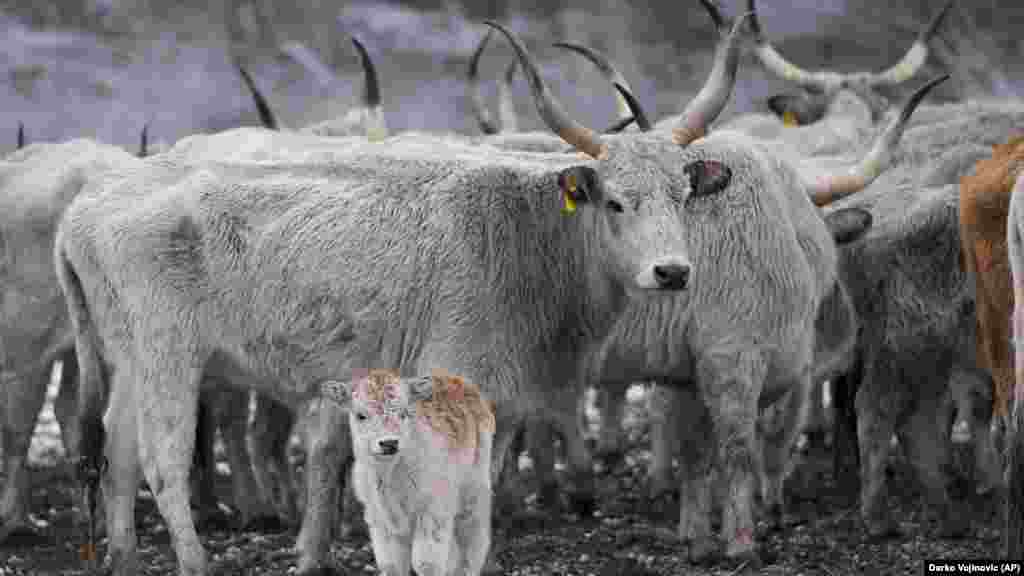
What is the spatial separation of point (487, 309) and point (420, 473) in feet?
4.96

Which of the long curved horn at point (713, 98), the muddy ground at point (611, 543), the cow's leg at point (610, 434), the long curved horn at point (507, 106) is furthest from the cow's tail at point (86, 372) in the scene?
the long curved horn at point (507, 106)

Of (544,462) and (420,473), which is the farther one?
(544,462)

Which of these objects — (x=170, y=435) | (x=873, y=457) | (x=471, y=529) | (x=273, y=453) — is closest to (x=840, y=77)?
(x=873, y=457)

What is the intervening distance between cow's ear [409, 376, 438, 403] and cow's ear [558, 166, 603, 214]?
1344 mm

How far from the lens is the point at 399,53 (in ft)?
102

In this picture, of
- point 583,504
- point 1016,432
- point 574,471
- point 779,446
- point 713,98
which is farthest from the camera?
point 574,471

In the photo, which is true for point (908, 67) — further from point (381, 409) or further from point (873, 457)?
point (381, 409)

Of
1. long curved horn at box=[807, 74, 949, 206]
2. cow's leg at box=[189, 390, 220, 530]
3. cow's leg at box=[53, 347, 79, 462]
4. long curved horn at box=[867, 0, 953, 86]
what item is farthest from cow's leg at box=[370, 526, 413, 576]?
long curved horn at box=[867, 0, 953, 86]

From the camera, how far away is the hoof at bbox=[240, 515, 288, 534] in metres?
11.2

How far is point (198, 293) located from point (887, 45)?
23144 millimetres

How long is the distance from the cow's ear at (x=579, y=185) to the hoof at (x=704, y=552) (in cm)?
210

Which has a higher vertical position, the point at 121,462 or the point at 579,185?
the point at 579,185

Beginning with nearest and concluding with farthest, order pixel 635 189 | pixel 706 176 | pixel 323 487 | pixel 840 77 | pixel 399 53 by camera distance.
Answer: pixel 635 189, pixel 706 176, pixel 323 487, pixel 840 77, pixel 399 53

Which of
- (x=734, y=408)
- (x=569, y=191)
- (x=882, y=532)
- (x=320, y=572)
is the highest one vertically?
(x=569, y=191)
